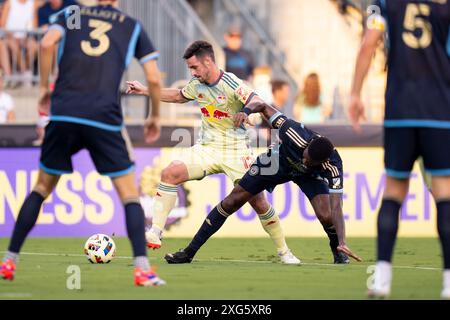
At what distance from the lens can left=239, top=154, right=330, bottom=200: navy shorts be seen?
12.2m

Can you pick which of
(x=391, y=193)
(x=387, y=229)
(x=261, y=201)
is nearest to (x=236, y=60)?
(x=261, y=201)

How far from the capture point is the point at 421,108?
349 inches

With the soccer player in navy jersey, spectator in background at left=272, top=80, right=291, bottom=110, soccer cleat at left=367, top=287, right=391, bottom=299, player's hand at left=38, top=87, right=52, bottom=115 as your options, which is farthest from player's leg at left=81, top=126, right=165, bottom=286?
spectator in background at left=272, top=80, right=291, bottom=110

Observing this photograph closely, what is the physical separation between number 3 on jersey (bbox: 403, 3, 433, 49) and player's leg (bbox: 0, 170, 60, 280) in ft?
10.2

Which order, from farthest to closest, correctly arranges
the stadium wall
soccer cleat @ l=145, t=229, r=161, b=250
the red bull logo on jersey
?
the stadium wall
the red bull logo on jersey
soccer cleat @ l=145, t=229, r=161, b=250

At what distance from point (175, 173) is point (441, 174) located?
15.9 ft

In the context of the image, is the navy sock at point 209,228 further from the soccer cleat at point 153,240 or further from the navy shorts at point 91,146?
the navy shorts at point 91,146

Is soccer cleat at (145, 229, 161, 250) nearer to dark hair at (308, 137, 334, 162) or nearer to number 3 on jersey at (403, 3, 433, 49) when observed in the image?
dark hair at (308, 137, 334, 162)

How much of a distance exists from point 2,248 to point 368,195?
18.6ft

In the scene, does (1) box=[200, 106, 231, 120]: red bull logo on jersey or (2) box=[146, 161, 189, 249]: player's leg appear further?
(1) box=[200, 106, 231, 120]: red bull logo on jersey

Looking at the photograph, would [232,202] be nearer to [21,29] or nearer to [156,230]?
[156,230]

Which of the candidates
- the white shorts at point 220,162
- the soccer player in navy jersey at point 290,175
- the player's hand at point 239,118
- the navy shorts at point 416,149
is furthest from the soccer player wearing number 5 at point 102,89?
the white shorts at point 220,162

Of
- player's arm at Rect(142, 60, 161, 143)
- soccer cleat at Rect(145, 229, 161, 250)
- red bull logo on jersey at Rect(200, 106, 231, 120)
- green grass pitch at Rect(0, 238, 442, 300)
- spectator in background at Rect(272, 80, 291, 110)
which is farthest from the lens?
spectator in background at Rect(272, 80, 291, 110)

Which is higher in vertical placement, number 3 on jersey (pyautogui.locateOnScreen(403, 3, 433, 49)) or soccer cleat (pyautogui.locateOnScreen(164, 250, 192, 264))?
number 3 on jersey (pyautogui.locateOnScreen(403, 3, 433, 49))
